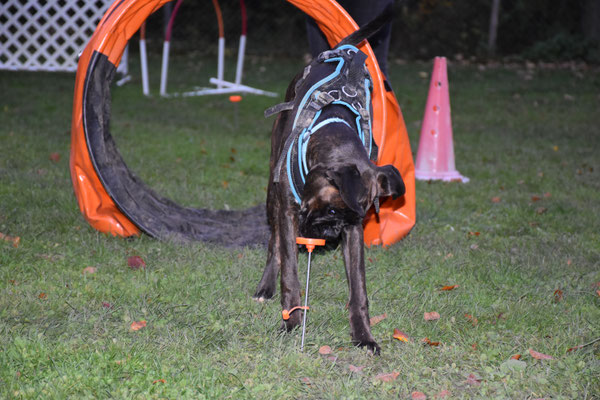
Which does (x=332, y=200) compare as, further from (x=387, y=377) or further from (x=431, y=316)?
(x=431, y=316)

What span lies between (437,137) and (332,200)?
407cm

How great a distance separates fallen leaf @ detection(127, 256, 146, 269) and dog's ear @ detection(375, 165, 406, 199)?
174 cm

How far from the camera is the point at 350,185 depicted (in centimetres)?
278

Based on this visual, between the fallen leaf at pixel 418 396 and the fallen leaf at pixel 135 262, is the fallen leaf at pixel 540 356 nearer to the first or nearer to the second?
the fallen leaf at pixel 418 396

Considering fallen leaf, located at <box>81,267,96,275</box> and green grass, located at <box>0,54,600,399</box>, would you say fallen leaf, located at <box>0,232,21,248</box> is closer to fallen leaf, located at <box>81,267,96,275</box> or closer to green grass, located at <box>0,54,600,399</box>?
green grass, located at <box>0,54,600,399</box>

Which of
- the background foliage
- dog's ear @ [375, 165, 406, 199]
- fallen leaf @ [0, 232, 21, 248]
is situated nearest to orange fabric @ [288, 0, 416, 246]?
dog's ear @ [375, 165, 406, 199]

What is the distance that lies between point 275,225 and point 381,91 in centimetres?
125

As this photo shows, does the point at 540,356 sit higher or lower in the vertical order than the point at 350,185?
lower

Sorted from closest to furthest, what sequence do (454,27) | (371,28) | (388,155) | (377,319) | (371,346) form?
(371,346)
(377,319)
(371,28)
(388,155)
(454,27)

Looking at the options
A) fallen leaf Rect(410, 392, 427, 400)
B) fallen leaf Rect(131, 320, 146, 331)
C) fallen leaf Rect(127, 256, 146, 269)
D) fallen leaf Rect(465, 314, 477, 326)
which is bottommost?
fallen leaf Rect(410, 392, 427, 400)

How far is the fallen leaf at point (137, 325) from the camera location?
324 centimetres

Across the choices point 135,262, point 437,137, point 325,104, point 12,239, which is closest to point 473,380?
point 325,104

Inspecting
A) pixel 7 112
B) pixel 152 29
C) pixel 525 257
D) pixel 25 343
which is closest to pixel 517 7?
pixel 152 29

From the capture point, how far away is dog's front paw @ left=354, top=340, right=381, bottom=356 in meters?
3.13
